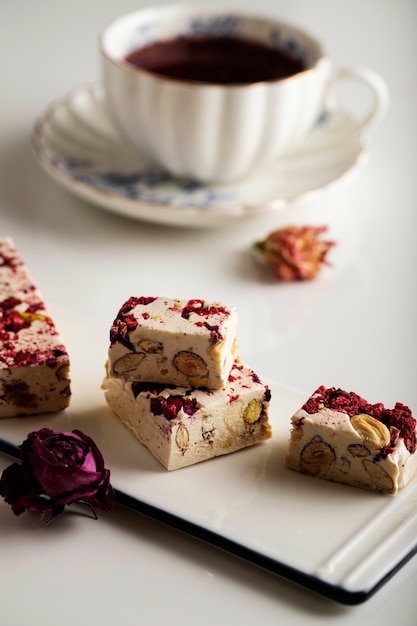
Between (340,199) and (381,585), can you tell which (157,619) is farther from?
(340,199)

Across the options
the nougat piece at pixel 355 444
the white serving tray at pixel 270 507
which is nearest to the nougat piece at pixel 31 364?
the white serving tray at pixel 270 507

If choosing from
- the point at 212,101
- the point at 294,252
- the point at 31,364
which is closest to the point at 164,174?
the point at 212,101

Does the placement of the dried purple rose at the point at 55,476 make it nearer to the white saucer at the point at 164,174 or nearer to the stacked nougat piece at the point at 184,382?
the stacked nougat piece at the point at 184,382

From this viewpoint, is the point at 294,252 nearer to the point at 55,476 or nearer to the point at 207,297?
the point at 207,297

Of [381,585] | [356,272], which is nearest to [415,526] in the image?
[381,585]

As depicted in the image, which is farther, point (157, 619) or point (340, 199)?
point (340, 199)

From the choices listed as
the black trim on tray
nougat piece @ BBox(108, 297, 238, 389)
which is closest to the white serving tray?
the black trim on tray
